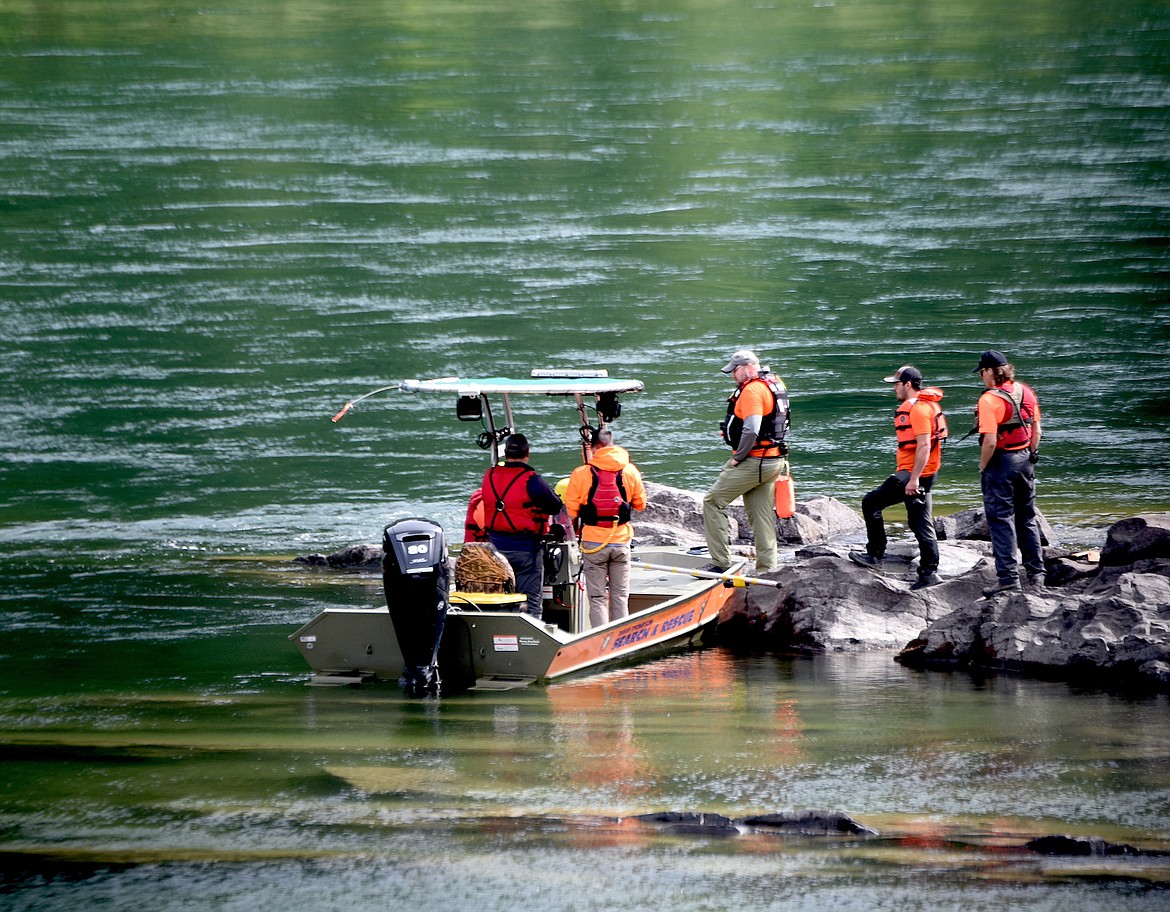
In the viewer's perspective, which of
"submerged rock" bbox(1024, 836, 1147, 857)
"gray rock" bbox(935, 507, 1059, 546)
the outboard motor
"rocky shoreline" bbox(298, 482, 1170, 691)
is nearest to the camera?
"submerged rock" bbox(1024, 836, 1147, 857)

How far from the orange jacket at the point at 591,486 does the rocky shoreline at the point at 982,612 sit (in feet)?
4.87

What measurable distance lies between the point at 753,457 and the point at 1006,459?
1.96 meters

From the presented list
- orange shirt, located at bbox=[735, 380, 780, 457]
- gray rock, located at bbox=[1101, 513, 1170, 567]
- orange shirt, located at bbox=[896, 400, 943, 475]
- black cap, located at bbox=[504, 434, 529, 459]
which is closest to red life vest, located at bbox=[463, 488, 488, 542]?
black cap, located at bbox=[504, 434, 529, 459]

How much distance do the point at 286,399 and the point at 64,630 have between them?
1157 cm

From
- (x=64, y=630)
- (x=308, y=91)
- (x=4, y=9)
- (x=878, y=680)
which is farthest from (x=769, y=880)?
(x=4, y=9)

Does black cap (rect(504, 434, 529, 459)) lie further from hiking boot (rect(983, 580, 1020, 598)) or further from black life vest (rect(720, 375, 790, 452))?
hiking boot (rect(983, 580, 1020, 598))

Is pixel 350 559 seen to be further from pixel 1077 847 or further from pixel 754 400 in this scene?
pixel 1077 847

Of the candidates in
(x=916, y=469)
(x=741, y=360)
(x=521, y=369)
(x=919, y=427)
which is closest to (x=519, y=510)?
(x=741, y=360)

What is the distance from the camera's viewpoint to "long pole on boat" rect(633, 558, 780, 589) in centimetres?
1298

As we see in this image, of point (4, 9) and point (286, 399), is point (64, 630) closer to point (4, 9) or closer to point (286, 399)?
point (286, 399)

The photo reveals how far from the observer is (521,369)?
25.4 m

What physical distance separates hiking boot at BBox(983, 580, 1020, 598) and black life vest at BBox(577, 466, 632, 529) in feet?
8.90

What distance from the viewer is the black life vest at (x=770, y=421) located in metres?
13.1

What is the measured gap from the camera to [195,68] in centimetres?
5062
